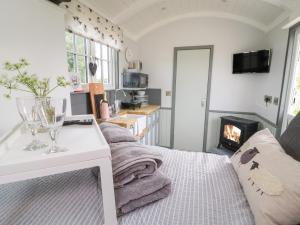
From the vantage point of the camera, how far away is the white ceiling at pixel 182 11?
7.31ft

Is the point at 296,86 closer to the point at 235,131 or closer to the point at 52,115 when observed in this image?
the point at 235,131

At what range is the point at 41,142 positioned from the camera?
2.31ft

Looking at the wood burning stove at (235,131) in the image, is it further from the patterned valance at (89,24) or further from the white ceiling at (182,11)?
the patterned valance at (89,24)

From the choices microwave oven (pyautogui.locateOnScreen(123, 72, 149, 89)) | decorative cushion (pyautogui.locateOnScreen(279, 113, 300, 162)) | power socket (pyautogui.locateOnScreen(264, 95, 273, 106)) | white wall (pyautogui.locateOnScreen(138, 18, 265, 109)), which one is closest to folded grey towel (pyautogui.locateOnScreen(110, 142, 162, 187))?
decorative cushion (pyautogui.locateOnScreen(279, 113, 300, 162))

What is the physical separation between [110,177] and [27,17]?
132 centimetres

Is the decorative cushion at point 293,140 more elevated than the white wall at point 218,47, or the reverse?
the white wall at point 218,47

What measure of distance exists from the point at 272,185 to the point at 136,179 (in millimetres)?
528

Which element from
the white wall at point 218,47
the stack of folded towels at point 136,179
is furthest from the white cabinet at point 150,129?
the stack of folded towels at point 136,179

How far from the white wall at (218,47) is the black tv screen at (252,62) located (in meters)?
0.16

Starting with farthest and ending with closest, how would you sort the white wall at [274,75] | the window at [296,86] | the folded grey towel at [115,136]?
the white wall at [274,75] → the window at [296,86] → the folded grey towel at [115,136]

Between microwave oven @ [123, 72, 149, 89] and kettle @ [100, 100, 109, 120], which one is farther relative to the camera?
microwave oven @ [123, 72, 149, 89]

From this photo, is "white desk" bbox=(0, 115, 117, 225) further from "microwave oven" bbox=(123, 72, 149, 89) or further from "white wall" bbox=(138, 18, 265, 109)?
"white wall" bbox=(138, 18, 265, 109)

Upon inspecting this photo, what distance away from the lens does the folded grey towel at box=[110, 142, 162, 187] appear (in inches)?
28.1

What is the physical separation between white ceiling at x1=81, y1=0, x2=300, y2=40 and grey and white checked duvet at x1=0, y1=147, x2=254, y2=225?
197cm
